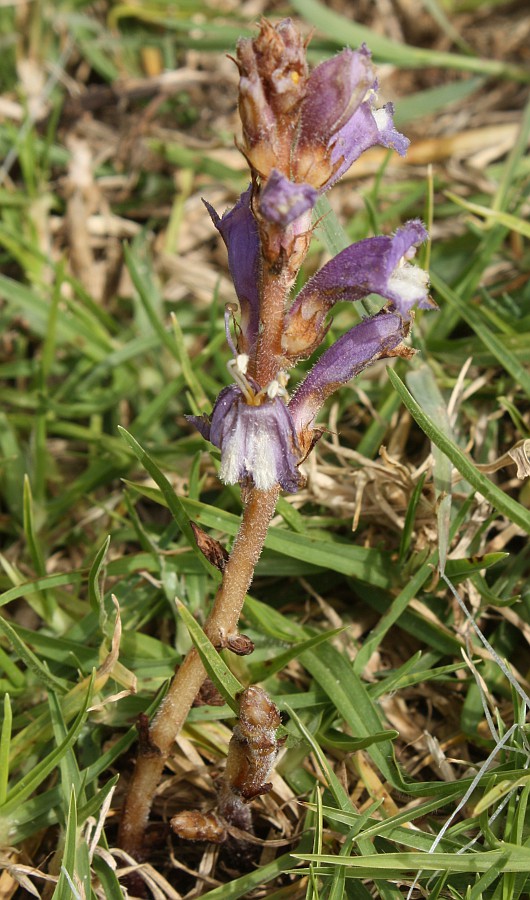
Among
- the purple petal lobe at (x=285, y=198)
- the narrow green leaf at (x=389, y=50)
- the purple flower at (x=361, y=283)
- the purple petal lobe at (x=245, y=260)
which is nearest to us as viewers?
the purple petal lobe at (x=285, y=198)

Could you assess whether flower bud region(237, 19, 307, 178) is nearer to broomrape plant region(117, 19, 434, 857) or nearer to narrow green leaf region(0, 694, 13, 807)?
broomrape plant region(117, 19, 434, 857)

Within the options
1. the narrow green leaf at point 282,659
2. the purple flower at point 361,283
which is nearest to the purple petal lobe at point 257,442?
the purple flower at point 361,283

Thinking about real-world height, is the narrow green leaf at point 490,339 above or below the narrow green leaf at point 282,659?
above

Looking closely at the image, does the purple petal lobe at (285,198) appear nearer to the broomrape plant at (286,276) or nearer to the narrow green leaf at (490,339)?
the broomrape plant at (286,276)

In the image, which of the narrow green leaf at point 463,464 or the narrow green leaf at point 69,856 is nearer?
the narrow green leaf at point 69,856

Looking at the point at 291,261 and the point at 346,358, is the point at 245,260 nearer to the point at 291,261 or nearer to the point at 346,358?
the point at 291,261

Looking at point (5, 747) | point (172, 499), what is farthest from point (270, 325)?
point (5, 747)

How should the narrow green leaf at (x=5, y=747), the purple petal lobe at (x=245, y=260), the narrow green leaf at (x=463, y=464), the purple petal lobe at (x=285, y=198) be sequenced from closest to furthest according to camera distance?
the purple petal lobe at (x=285, y=198)
the purple petal lobe at (x=245, y=260)
the narrow green leaf at (x=5, y=747)
the narrow green leaf at (x=463, y=464)
